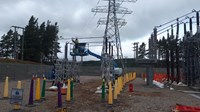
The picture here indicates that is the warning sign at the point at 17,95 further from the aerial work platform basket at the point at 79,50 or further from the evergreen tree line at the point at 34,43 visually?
the evergreen tree line at the point at 34,43

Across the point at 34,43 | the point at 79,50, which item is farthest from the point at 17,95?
the point at 34,43

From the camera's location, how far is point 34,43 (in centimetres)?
9800

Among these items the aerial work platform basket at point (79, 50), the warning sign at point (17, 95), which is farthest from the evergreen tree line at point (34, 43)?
the warning sign at point (17, 95)

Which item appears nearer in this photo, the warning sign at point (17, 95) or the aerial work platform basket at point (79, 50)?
the warning sign at point (17, 95)

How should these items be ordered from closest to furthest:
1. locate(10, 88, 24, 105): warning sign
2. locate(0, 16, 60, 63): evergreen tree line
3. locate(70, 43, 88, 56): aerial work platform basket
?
1. locate(10, 88, 24, 105): warning sign
2. locate(70, 43, 88, 56): aerial work platform basket
3. locate(0, 16, 60, 63): evergreen tree line

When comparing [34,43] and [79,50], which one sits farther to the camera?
[34,43]

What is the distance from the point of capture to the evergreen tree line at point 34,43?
316ft

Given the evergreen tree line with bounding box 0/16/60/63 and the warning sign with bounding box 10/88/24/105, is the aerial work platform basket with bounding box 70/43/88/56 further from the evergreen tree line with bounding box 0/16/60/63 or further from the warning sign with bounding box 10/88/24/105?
the evergreen tree line with bounding box 0/16/60/63

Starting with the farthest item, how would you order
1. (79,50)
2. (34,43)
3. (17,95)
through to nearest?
1. (34,43)
2. (79,50)
3. (17,95)

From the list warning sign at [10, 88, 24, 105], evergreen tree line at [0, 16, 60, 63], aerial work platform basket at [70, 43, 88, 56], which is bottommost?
warning sign at [10, 88, 24, 105]

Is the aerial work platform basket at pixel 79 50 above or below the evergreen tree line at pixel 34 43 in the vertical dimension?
below

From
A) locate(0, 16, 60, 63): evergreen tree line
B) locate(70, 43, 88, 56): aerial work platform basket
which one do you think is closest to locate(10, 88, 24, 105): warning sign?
locate(70, 43, 88, 56): aerial work platform basket

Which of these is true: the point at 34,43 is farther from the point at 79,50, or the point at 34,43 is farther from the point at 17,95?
the point at 17,95

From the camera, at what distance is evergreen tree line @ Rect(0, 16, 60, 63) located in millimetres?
96250
